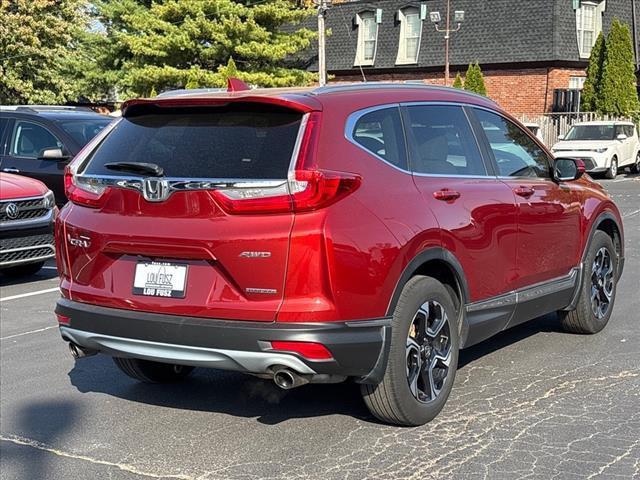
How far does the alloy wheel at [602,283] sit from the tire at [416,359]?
7.02 ft

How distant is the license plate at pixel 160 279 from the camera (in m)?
4.39

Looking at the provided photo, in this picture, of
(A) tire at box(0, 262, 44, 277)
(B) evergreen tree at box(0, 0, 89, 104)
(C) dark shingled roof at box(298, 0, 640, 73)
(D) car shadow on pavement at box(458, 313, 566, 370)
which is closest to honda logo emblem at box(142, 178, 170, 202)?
(D) car shadow on pavement at box(458, 313, 566, 370)

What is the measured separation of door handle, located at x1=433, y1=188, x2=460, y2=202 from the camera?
193 inches

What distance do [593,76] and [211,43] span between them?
13994 mm

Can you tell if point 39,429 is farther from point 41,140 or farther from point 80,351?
point 41,140

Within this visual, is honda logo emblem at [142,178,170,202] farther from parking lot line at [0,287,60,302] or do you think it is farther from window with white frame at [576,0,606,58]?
window with white frame at [576,0,606,58]

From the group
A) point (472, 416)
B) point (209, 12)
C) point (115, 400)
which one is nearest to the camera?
point (472, 416)

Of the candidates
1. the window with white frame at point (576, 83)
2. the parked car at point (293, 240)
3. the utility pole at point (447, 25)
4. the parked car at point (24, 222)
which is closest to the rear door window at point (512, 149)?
the parked car at point (293, 240)

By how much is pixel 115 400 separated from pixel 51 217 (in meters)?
5.00

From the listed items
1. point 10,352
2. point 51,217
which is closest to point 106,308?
point 10,352

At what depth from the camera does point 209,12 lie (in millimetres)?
32531

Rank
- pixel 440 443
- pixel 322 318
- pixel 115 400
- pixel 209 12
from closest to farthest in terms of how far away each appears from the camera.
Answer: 1. pixel 322 318
2. pixel 440 443
3. pixel 115 400
4. pixel 209 12

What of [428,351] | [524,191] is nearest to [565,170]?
[524,191]

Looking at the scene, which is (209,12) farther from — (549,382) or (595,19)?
(549,382)
